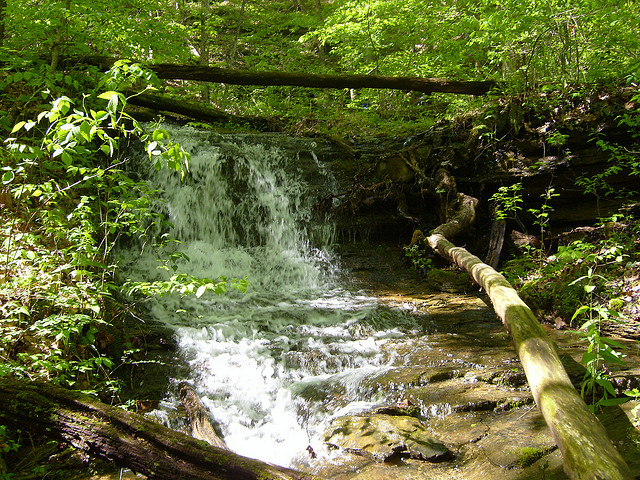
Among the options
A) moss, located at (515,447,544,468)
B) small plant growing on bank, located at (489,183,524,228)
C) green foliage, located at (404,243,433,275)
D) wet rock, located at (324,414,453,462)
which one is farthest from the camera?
green foliage, located at (404,243,433,275)

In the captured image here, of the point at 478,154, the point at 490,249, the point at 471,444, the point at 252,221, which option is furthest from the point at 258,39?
the point at 471,444

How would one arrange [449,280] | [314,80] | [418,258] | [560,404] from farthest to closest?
[314,80], [418,258], [449,280], [560,404]

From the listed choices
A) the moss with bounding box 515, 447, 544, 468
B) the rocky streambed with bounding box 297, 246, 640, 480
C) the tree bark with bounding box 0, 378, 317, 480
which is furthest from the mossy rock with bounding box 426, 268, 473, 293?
the tree bark with bounding box 0, 378, 317, 480

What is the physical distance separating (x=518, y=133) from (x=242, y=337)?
638 centimetres

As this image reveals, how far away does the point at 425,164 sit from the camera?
8438mm

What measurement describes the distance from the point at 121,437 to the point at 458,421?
252cm

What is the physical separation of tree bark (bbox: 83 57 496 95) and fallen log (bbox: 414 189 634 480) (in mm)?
6217

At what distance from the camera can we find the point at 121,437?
203 centimetres

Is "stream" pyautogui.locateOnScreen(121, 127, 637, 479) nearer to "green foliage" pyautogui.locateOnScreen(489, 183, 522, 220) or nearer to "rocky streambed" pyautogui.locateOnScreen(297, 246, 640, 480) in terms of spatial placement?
"rocky streambed" pyautogui.locateOnScreen(297, 246, 640, 480)

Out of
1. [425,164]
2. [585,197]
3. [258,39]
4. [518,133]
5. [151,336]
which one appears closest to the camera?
[151,336]

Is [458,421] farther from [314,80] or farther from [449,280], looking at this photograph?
[314,80]

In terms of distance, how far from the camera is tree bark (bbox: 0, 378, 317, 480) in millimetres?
1851

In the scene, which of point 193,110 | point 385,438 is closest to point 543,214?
point 385,438

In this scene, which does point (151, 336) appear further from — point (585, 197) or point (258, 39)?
point (258, 39)
